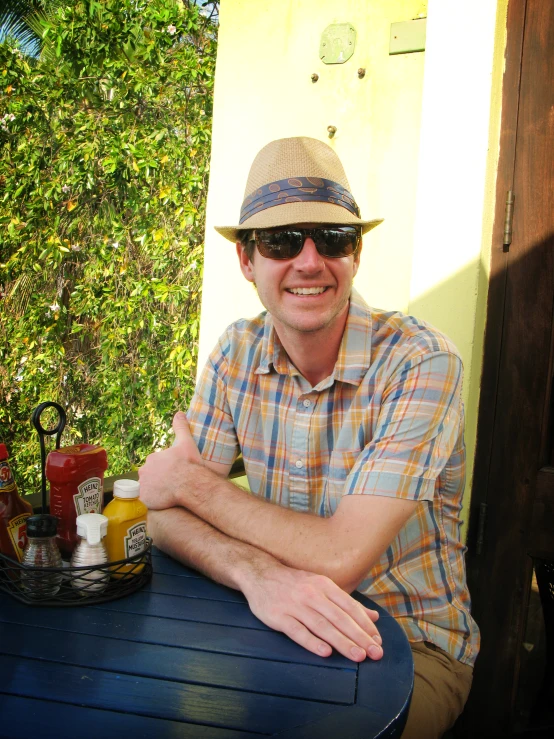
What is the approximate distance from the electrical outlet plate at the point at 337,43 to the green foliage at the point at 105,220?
1570 millimetres

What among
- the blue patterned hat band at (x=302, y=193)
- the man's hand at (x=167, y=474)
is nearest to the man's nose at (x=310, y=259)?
the blue patterned hat band at (x=302, y=193)

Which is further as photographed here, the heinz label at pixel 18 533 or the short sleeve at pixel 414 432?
the short sleeve at pixel 414 432

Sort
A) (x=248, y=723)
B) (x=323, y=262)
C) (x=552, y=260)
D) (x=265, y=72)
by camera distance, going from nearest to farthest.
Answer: (x=248, y=723) → (x=323, y=262) → (x=552, y=260) → (x=265, y=72)

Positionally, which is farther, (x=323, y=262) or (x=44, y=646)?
(x=323, y=262)

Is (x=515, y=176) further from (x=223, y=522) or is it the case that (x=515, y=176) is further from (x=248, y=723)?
(x=248, y=723)

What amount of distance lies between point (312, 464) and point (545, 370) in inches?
→ 41.6

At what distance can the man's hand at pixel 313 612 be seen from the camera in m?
1.34

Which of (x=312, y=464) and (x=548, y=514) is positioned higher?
(x=312, y=464)

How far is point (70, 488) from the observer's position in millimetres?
1581

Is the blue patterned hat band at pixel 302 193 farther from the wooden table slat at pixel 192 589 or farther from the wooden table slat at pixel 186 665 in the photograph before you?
the wooden table slat at pixel 186 665

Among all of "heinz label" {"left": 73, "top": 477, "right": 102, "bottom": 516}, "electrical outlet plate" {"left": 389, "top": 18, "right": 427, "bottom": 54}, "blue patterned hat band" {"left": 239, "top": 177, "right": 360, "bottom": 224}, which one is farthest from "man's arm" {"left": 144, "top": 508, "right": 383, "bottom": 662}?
"electrical outlet plate" {"left": 389, "top": 18, "right": 427, "bottom": 54}

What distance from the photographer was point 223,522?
1793 millimetres

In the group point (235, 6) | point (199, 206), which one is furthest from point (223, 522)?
point (199, 206)

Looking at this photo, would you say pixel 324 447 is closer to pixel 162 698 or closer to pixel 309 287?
pixel 309 287
